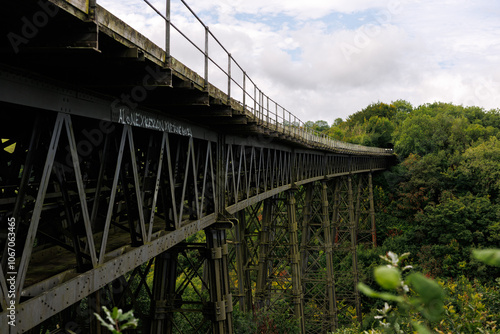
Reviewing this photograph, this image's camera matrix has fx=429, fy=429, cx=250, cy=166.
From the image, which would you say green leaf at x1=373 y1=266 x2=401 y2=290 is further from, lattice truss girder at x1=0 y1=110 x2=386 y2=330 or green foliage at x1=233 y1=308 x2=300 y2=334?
green foliage at x1=233 y1=308 x2=300 y2=334

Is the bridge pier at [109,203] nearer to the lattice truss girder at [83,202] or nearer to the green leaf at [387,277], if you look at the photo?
the lattice truss girder at [83,202]

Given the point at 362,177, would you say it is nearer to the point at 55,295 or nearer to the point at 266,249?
the point at 266,249

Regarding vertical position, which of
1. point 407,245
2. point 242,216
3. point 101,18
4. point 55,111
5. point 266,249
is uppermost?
point 101,18

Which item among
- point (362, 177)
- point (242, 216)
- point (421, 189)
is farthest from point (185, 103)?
point (362, 177)

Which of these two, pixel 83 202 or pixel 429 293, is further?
pixel 83 202

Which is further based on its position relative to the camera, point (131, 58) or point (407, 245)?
point (407, 245)

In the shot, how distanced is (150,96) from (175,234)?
87.6 inches

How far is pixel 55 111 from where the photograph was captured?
3.83 metres

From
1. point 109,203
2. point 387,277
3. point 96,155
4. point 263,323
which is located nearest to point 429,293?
point 387,277

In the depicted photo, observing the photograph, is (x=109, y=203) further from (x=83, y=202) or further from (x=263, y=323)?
(x=263, y=323)

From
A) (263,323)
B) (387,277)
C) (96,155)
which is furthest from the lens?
(263,323)

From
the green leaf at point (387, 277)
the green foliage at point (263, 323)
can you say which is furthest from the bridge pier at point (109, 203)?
the green leaf at point (387, 277)

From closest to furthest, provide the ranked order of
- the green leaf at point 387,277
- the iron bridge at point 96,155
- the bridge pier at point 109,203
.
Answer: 1. the green leaf at point 387,277
2. the iron bridge at point 96,155
3. the bridge pier at point 109,203

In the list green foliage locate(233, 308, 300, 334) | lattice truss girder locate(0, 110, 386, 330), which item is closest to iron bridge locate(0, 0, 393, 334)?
lattice truss girder locate(0, 110, 386, 330)
